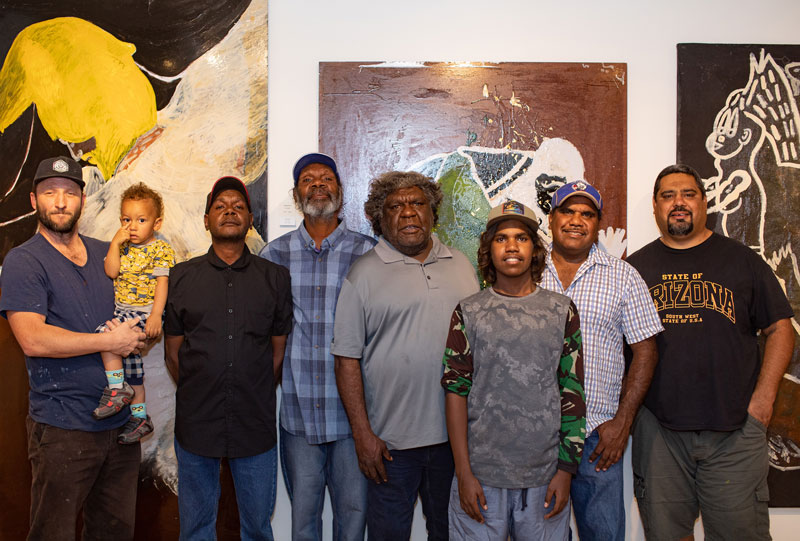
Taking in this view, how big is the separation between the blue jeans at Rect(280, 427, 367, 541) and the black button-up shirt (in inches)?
6.8

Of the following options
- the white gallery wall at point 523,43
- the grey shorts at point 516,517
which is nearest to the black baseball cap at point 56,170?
the white gallery wall at point 523,43

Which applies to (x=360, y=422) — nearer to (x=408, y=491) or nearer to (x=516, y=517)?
(x=408, y=491)

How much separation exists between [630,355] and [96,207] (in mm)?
3148

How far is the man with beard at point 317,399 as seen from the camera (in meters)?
2.46

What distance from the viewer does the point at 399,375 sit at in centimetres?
228

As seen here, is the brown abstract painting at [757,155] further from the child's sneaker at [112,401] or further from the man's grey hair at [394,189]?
the child's sneaker at [112,401]

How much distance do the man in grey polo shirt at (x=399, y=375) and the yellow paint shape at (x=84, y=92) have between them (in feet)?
5.92

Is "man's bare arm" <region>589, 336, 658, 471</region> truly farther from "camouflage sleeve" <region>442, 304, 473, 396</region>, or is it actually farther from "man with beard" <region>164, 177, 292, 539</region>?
"man with beard" <region>164, 177, 292, 539</region>

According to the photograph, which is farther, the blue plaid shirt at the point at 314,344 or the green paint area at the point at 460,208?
the green paint area at the point at 460,208

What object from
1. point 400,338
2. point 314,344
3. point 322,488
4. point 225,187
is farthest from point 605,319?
point 225,187

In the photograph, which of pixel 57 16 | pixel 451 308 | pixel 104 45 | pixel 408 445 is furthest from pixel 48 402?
pixel 57 16

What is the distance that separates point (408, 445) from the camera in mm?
2250

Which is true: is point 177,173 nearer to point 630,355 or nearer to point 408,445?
point 408,445

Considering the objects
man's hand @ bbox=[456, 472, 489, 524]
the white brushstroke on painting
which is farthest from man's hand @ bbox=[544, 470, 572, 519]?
the white brushstroke on painting
